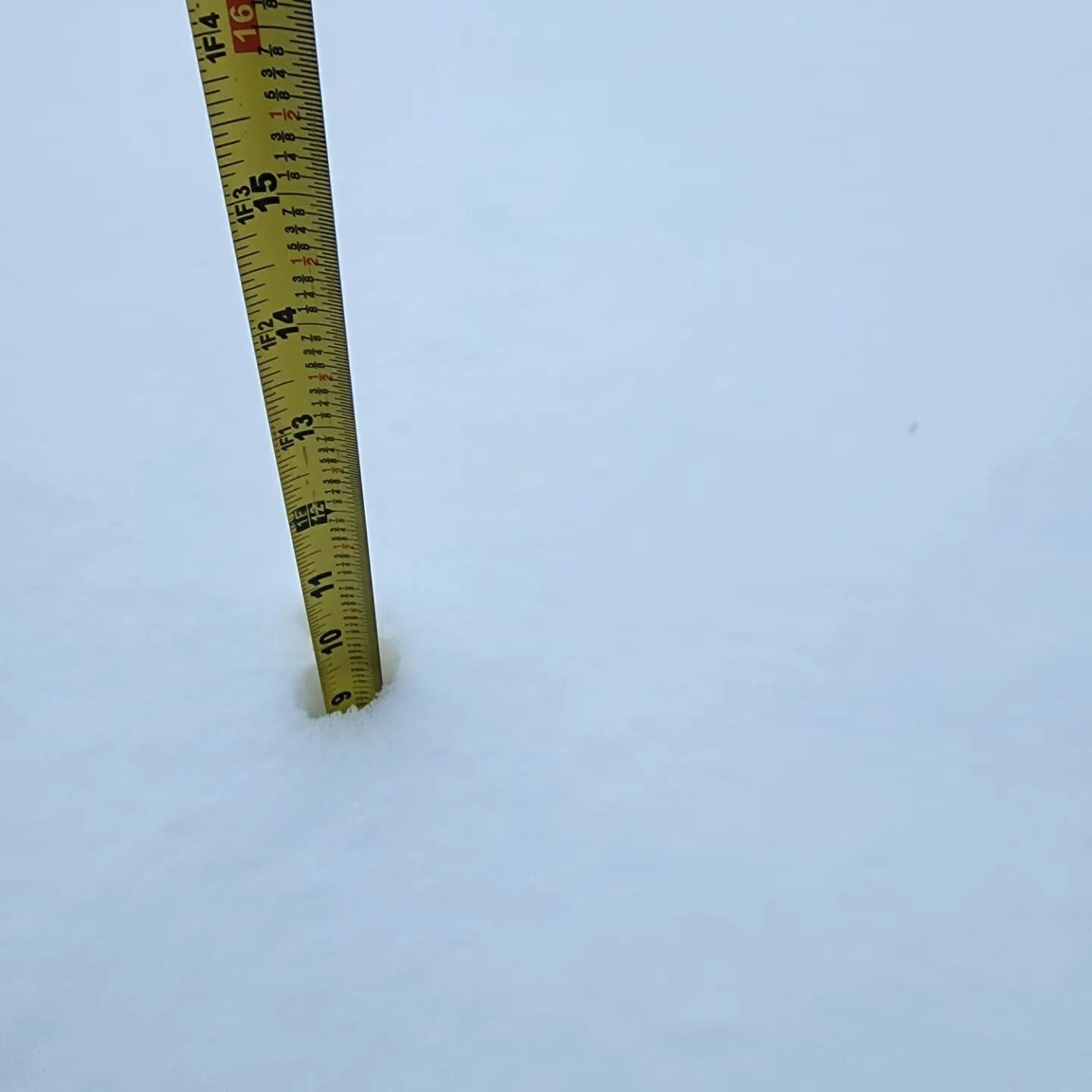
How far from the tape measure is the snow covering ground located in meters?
0.18

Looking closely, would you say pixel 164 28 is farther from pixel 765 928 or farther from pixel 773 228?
pixel 765 928

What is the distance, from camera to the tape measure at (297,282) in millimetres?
707

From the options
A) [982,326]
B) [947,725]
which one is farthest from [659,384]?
[947,725]

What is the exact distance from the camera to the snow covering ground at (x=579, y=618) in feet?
2.93

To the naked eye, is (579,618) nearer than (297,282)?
No

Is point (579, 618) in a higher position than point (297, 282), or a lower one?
lower

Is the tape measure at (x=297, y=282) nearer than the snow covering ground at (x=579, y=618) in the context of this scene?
Result: Yes

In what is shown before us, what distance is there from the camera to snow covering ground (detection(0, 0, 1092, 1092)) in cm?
89

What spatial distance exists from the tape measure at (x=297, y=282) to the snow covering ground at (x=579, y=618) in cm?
18

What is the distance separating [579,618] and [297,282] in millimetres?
555

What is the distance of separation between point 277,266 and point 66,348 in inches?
37.6

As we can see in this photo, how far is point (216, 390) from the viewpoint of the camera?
4.92 feet

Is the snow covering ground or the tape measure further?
the snow covering ground

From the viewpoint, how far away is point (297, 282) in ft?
2.70
